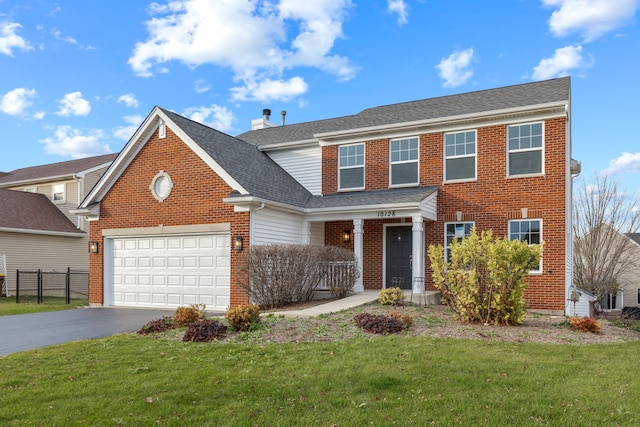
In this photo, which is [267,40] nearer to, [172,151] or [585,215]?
[172,151]

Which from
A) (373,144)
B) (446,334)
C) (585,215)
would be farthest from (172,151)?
(585,215)

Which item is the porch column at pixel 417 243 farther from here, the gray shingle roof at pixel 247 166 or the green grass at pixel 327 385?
the green grass at pixel 327 385

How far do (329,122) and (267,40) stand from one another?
16.1 feet

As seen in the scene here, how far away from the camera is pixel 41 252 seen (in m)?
23.1

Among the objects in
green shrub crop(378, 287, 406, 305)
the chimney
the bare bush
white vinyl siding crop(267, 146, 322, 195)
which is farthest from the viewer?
the chimney

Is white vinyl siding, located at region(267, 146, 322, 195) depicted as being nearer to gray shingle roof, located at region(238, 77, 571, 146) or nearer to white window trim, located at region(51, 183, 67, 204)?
gray shingle roof, located at region(238, 77, 571, 146)

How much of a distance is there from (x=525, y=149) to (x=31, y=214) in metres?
21.7

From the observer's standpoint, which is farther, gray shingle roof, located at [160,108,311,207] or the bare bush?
gray shingle roof, located at [160,108,311,207]

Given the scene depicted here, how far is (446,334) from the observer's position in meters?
8.37

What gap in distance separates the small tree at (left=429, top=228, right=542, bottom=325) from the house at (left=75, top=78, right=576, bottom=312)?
3979mm

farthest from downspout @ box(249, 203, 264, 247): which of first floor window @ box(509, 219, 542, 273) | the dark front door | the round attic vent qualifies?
first floor window @ box(509, 219, 542, 273)

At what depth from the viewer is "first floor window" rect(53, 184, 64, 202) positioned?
25.9 meters

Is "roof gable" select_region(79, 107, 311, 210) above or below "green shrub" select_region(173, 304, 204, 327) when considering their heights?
above

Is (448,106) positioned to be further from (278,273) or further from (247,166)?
(278,273)
